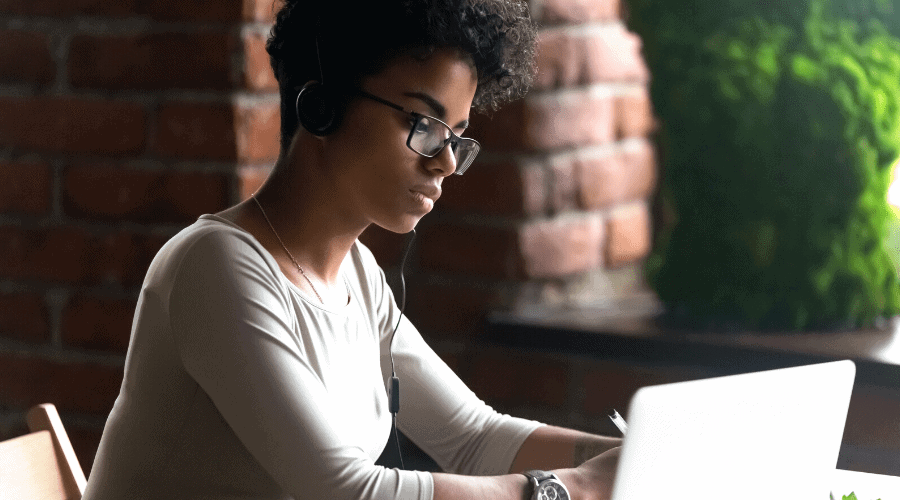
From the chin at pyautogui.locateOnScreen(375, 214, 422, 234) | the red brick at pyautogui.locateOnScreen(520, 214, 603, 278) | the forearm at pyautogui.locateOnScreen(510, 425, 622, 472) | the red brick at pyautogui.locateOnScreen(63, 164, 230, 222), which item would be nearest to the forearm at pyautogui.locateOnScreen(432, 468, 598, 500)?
the forearm at pyautogui.locateOnScreen(510, 425, 622, 472)

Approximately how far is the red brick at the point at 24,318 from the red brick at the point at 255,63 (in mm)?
549

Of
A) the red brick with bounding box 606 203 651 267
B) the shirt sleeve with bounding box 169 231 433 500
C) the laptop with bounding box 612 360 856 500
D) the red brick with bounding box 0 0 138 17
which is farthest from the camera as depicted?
the red brick with bounding box 606 203 651 267

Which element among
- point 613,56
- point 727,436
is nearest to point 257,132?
point 613,56

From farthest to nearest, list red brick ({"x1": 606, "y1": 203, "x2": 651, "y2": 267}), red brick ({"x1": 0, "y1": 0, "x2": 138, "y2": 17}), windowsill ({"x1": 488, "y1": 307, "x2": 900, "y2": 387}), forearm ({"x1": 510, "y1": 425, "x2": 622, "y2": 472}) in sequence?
red brick ({"x1": 606, "y1": 203, "x2": 651, "y2": 267}) < red brick ({"x1": 0, "y1": 0, "x2": 138, "y2": 17}) < windowsill ({"x1": 488, "y1": 307, "x2": 900, "y2": 387}) < forearm ({"x1": 510, "y1": 425, "x2": 622, "y2": 472})

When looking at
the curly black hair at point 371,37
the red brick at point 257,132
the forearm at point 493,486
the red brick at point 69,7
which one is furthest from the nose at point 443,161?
the red brick at point 69,7

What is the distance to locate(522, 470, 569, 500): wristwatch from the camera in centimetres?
110

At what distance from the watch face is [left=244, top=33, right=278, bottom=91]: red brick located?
0.82 metres

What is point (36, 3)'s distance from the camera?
1698 millimetres

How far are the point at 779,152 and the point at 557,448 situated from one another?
622 millimetres

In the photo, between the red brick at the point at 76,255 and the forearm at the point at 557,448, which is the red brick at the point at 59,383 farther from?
the forearm at the point at 557,448

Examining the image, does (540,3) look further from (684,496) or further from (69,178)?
(684,496)

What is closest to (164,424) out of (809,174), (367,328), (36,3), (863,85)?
(367,328)

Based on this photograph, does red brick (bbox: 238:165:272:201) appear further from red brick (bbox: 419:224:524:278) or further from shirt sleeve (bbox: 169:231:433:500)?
shirt sleeve (bbox: 169:231:433:500)

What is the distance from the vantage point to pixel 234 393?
3.42ft
